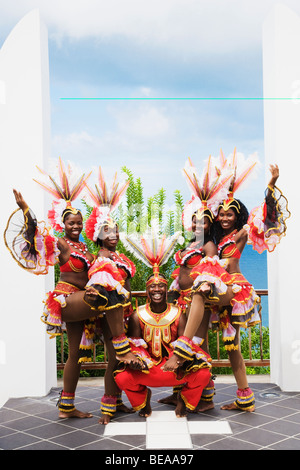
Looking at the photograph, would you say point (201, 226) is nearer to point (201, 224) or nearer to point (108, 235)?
point (201, 224)

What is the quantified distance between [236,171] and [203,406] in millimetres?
1749

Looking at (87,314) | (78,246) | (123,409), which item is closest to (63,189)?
(78,246)

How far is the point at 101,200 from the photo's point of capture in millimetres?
3941

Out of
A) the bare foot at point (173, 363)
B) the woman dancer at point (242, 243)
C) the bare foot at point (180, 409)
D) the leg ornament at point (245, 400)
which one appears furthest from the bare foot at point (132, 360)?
the leg ornament at point (245, 400)

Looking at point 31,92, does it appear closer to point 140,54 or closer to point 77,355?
point 77,355

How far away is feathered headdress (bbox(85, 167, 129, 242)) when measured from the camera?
3.86 m

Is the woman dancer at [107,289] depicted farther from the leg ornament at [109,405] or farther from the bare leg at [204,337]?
the bare leg at [204,337]

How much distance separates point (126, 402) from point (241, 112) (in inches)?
96.7

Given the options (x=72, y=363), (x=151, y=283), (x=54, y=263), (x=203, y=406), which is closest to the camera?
(x=54, y=263)

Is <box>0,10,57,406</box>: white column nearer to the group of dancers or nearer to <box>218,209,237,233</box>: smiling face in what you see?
the group of dancers

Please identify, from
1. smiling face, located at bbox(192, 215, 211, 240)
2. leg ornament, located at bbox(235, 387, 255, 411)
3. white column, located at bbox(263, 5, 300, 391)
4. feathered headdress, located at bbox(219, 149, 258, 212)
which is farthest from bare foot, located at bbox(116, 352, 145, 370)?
white column, located at bbox(263, 5, 300, 391)

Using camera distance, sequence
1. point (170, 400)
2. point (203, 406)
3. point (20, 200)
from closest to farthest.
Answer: point (20, 200), point (203, 406), point (170, 400)

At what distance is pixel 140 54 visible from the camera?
55.0 feet
